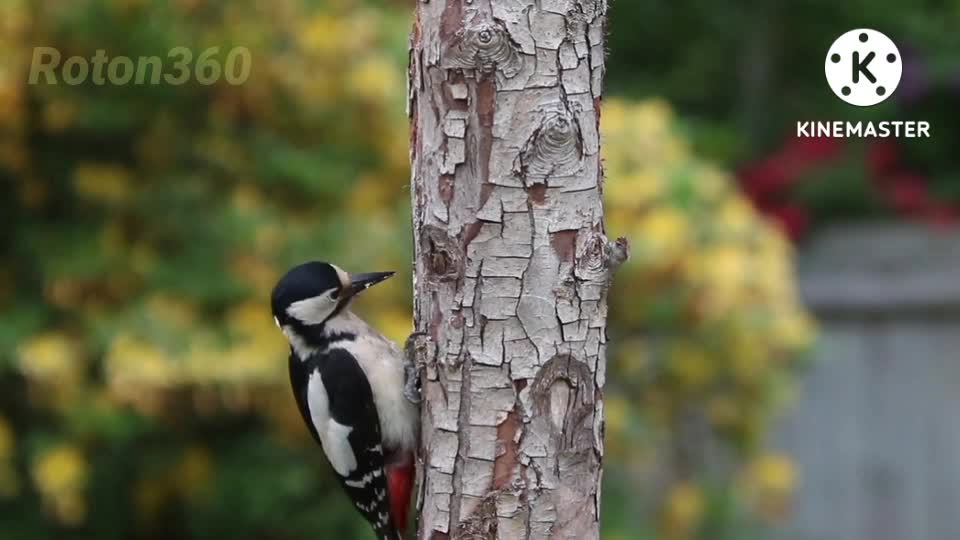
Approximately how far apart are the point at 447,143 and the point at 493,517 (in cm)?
70

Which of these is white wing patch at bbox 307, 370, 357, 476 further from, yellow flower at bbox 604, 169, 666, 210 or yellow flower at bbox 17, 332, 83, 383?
yellow flower at bbox 604, 169, 666, 210

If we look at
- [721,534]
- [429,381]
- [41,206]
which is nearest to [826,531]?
[721,534]

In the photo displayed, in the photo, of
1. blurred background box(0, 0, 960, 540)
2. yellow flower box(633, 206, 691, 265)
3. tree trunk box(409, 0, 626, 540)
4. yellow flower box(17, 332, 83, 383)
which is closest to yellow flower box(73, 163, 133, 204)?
blurred background box(0, 0, 960, 540)

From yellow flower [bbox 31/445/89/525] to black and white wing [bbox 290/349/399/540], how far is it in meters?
1.15

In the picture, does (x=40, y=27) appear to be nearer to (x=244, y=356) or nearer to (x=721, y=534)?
(x=244, y=356)

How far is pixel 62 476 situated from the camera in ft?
14.3

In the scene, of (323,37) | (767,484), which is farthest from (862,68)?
(323,37)

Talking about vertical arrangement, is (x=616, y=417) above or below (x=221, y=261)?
below

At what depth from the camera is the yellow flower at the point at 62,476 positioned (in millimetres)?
4363

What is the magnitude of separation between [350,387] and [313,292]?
0.24m

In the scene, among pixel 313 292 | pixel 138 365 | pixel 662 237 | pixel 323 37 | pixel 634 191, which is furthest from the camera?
pixel 634 191

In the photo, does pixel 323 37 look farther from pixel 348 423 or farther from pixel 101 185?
pixel 348 423

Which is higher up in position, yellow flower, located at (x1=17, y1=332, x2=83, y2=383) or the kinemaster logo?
the kinemaster logo

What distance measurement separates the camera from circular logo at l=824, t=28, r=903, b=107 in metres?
5.55
